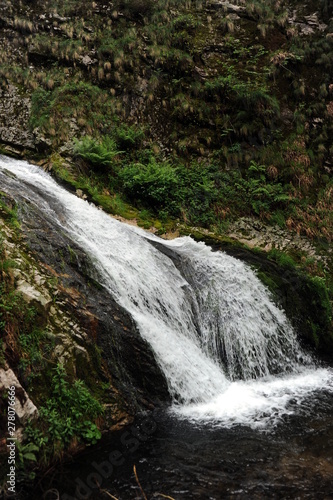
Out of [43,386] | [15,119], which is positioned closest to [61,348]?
[43,386]

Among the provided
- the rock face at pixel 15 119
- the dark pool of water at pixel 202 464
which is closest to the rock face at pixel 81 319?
the dark pool of water at pixel 202 464

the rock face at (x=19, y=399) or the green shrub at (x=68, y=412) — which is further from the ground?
the rock face at (x=19, y=399)

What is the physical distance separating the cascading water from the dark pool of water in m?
0.54

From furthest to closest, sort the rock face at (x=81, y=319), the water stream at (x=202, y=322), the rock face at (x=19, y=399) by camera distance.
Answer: the water stream at (x=202, y=322)
the rock face at (x=81, y=319)
the rock face at (x=19, y=399)

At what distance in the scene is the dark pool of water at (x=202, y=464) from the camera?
161 inches

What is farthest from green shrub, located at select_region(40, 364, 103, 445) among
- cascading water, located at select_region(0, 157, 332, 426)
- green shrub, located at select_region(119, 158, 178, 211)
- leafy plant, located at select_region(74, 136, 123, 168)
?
leafy plant, located at select_region(74, 136, 123, 168)

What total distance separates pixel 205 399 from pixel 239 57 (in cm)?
1580

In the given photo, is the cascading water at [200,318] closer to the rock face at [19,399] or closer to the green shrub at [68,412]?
the green shrub at [68,412]

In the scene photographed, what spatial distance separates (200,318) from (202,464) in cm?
376

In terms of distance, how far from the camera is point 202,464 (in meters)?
4.60

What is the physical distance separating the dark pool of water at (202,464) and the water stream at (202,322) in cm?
40

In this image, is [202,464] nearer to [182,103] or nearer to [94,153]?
[94,153]

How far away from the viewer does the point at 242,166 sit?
1461 cm

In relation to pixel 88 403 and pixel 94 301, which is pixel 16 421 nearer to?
pixel 88 403
